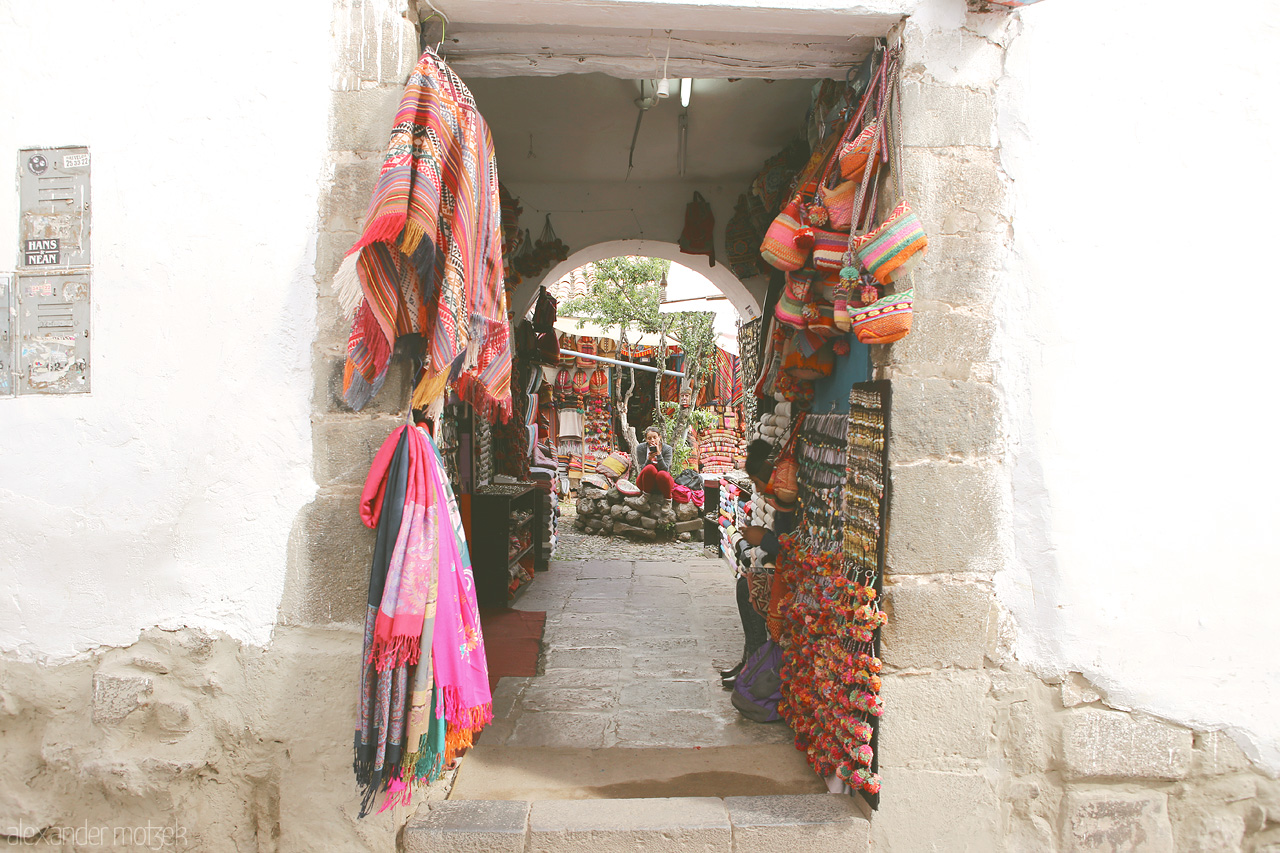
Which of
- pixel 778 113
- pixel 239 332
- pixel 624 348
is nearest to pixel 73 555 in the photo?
pixel 239 332

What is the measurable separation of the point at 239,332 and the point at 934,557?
2378 millimetres

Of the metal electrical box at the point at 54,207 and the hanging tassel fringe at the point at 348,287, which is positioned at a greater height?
the metal electrical box at the point at 54,207

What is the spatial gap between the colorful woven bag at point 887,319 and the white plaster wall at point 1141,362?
438mm

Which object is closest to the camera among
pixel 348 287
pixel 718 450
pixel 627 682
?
pixel 348 287

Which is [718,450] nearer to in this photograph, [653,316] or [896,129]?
[653,316]

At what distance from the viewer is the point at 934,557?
219 cm

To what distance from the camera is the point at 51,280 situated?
2.17 meters

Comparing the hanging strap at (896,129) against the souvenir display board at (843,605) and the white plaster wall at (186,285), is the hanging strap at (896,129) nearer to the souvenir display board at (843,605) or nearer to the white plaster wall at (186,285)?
the souvenir display board at (843,605)

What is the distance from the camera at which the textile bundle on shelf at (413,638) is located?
1912 millimetres

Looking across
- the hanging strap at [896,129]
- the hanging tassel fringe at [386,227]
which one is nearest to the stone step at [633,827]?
the hanging tassel fringe at [386,227]

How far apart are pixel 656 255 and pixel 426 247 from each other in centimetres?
448

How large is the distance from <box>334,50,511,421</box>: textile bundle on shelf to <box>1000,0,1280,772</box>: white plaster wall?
176 centimetres

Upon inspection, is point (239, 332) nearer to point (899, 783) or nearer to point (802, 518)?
point (802, 518)

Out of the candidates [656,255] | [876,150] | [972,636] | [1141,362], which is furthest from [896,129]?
[656,255]
